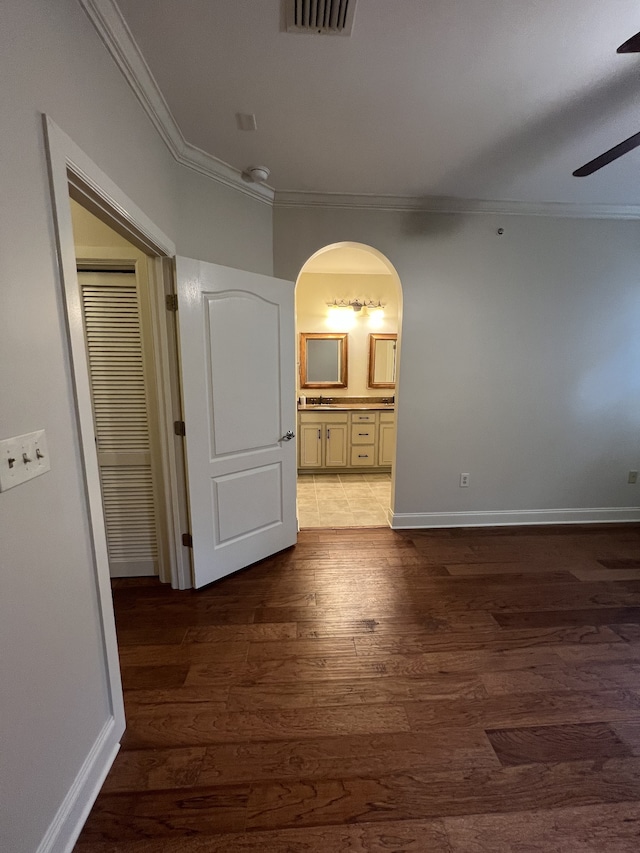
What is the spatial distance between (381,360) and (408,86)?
10.5ft

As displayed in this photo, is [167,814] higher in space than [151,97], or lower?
lower

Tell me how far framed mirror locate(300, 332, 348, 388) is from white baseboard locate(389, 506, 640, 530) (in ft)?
7.22

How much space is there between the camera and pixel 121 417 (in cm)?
203

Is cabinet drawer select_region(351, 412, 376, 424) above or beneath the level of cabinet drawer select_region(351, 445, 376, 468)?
above

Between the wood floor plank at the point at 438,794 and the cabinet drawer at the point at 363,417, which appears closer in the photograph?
the wood floor plank at the point at 438,794

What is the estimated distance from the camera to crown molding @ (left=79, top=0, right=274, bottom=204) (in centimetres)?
112

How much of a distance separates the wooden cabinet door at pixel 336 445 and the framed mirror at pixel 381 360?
0.86m

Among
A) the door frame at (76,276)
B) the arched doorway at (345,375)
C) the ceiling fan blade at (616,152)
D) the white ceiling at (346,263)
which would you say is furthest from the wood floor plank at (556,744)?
the white ceiling at (346,263)

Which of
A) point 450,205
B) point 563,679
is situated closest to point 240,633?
point 563,679

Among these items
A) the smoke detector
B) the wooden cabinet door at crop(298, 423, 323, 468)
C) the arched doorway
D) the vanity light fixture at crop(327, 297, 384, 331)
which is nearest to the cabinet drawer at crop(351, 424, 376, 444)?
the arched doorway

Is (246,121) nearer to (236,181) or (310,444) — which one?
(236,181)

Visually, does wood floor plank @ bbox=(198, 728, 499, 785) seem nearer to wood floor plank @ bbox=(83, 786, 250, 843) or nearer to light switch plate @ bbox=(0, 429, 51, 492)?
wood floor plank @ bbox=(83, 786, 250, 843)

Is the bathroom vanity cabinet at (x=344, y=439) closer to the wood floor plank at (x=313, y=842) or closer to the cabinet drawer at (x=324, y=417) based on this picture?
the cabinet drawer at (x=324, y=417)

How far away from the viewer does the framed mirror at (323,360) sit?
443cm
